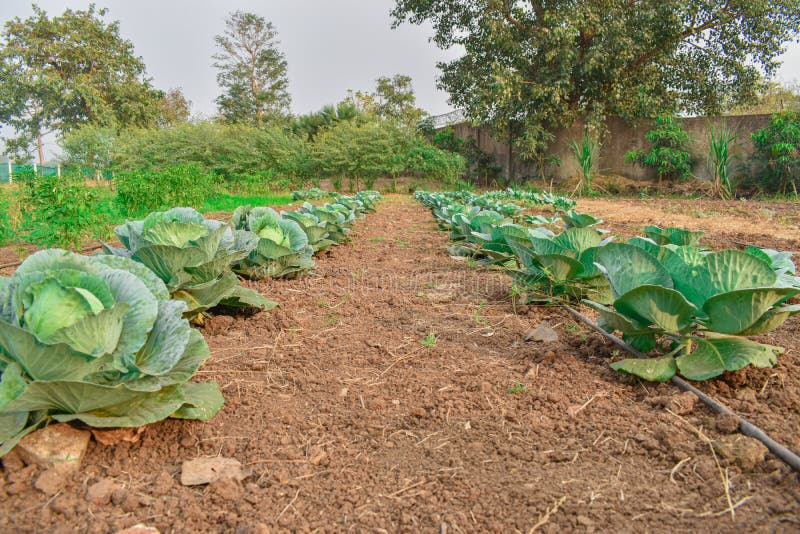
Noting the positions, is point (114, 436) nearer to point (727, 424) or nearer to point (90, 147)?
point (727, 424)

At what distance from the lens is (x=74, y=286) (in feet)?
4.27

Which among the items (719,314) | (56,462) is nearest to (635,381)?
(719,314)

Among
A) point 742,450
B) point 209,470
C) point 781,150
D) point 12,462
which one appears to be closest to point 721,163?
point 781,150

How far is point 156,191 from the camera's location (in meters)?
7.26

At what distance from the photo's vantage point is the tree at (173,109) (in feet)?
118

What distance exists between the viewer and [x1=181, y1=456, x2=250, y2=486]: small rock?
1279mm

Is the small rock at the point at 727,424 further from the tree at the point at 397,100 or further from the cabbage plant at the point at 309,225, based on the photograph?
the tree at the point at 397,100

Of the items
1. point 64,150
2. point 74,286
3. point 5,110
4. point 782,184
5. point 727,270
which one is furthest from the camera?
point 5,110

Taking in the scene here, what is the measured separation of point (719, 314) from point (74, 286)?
1933 mm

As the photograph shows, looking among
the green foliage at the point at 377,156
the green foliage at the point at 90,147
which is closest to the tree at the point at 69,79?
the green foliage at the point at 90,147

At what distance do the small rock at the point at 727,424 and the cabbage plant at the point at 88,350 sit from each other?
4.76ft

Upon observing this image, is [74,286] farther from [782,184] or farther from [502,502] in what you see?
[782,184]

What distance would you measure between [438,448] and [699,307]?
1049 millimetres

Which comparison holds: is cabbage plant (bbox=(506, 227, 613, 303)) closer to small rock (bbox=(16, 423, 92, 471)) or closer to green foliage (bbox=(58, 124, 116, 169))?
small rock (bbox=(16, 423, 92, 471))
